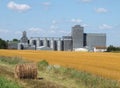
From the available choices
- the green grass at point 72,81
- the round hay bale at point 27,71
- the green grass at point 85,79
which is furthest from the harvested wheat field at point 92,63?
the round hay bale at point 27,71

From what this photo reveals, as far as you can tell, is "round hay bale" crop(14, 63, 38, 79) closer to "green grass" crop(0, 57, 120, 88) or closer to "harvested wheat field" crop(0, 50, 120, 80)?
"green grass" crop(0, 57, 120, 88)

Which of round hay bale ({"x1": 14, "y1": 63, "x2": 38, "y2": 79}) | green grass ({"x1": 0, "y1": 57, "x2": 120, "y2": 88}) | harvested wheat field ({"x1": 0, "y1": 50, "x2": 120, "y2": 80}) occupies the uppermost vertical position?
round hay bale ({"x1": 14, "y1": 63, "x2": 38, "y2": 79})

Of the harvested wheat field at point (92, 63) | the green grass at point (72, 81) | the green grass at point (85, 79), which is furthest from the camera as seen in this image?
the harvested wheat field at point (92, 63)

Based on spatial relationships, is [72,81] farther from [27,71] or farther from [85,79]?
[27,71]

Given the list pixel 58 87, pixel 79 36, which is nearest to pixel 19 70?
pixel 58 87

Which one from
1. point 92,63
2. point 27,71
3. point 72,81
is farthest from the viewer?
point 92,63

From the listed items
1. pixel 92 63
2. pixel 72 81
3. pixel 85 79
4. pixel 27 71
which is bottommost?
pixel 92 63

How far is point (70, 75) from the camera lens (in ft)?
93.8

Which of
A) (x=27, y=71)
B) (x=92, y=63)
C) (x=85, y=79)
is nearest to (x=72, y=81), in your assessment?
(x=85, y=79)

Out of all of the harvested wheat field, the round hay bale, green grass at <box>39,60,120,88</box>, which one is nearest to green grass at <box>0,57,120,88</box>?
green grass at <box>39,60,120,88</box>

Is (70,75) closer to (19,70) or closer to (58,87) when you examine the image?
(19,70)

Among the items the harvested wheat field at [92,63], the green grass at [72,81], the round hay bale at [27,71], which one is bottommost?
the harvested wheat field at [92,63]

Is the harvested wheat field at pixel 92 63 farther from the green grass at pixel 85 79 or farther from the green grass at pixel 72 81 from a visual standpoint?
the green grass at pixel 72 81

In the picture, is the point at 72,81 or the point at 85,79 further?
the point at 72,81
